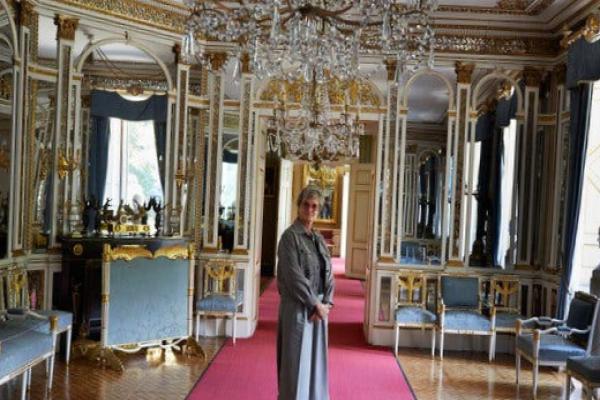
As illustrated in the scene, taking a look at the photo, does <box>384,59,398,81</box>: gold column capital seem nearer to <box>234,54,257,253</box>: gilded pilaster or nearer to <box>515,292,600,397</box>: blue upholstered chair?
<box>234,54,257,253</box>: gilded pilaster

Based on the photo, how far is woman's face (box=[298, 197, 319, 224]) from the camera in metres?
3.88

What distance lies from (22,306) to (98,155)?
7.98ft

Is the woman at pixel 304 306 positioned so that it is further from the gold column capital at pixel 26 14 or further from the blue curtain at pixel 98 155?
the blue curtain at pixel 98 155

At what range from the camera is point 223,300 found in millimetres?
6852

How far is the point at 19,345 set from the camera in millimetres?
4309

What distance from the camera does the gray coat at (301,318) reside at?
3.82 metres

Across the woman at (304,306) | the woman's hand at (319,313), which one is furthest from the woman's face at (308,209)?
the woman's hand at (319,313)

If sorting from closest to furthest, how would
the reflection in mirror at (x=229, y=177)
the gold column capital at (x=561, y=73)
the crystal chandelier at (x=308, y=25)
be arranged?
the crystal chandelier at (x=308, y=25)
the gold column capital at (x=561, y=73)
the reflection in mirror at (x=229, y=177)

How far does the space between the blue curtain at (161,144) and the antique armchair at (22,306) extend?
1.98 m

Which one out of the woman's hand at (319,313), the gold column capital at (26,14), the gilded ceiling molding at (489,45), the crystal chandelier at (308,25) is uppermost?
the gilded ceiling molding at (489,45)

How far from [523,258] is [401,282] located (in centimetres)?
143

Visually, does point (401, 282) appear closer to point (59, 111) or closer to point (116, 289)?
point (116, 289)

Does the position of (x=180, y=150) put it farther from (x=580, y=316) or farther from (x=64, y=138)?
(x=580, y=316)

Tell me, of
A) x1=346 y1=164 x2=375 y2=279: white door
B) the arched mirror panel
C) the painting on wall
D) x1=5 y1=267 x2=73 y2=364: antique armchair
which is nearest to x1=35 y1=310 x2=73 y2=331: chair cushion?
x1=5 y1=267 x2=73 y2=364: antique armchair
